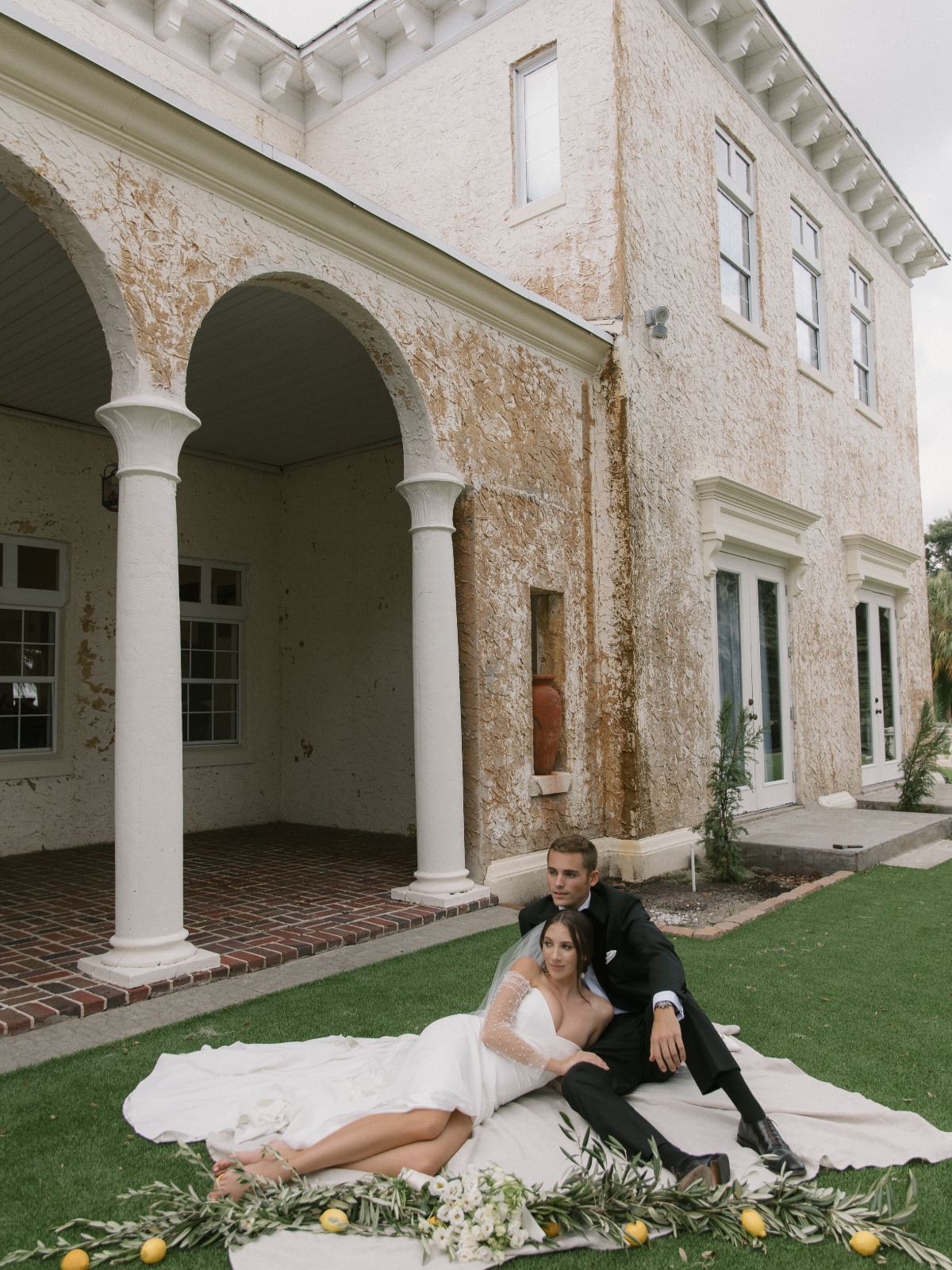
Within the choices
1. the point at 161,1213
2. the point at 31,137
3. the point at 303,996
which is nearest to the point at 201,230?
the point at 31,137

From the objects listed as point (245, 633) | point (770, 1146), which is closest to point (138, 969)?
point (770, 1146)

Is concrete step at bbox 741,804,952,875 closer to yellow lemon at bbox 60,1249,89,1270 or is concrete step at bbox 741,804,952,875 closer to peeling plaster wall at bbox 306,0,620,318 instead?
peeling plaster wall at bbox 306,0,620,318

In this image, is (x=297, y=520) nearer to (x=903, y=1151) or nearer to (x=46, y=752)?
(x=46, y=752)

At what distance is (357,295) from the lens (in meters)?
6.15

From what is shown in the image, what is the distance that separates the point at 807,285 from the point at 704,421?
4313 mm

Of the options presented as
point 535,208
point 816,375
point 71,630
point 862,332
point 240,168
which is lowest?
point 71,630

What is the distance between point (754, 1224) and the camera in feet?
8.52

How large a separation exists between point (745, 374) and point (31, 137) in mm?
7653

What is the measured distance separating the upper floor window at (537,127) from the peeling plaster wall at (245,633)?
160 inches

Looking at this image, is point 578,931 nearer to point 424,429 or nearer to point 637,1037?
point 637,1037

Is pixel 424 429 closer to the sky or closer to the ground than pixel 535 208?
closer to the ground

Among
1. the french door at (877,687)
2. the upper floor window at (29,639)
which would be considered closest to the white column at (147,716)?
the upper floor window at (29,639)

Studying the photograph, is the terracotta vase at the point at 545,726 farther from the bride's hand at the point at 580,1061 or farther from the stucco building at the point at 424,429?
the bride's hand at the point at 580,1061

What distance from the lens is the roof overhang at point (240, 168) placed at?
4.38m
